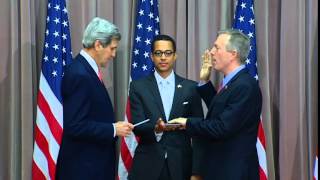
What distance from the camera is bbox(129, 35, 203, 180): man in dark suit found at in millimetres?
3451

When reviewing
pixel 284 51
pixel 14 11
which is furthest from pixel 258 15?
pixel 14 11

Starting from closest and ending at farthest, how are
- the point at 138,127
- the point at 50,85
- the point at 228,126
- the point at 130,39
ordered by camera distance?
the point at 228,126
the point at 138,127
the point at 50,85
the point at 130,39

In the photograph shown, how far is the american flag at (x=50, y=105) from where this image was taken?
4250mm

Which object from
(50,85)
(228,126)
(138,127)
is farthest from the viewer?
(50,85)

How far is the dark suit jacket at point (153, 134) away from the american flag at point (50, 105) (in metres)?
0.91

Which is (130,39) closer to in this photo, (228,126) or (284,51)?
(284,51)

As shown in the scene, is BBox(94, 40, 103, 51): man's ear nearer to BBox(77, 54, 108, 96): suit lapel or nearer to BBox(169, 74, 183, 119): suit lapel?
BBox(77, 54, 108, 96): suit lapel

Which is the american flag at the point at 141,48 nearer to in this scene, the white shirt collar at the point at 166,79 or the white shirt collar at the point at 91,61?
the white shirt collar at the point at 166,79

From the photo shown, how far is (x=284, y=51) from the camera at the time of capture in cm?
448

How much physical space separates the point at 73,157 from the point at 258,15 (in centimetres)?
237

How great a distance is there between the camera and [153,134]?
345 centimetres

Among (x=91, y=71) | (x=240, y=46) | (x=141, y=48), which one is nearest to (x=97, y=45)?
(x=91, y=71)

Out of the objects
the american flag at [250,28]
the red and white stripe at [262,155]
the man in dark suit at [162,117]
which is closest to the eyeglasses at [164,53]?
the man in dark suit at [162,117]

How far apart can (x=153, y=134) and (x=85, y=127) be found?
28.8 inches
